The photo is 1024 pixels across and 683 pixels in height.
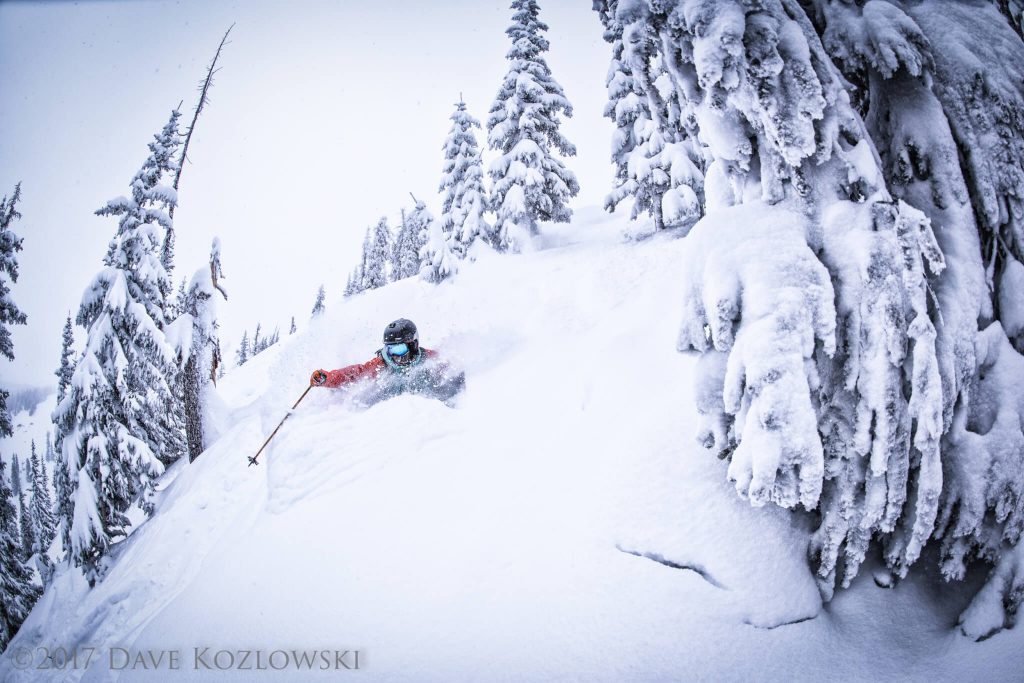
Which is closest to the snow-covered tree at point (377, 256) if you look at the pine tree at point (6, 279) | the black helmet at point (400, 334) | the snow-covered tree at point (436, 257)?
the snow-covered tree at point (436, 257)

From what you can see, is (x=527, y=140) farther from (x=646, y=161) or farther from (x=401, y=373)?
(x=401, y=373)

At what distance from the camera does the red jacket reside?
288 inches

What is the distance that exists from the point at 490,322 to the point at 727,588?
827 cm

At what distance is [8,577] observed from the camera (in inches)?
527

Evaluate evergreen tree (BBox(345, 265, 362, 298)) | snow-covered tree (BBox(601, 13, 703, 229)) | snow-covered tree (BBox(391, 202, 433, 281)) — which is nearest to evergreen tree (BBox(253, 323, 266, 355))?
evergreen tree (BBox(345, 265, 362, 298))

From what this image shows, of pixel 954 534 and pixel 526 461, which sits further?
pixel 526 461

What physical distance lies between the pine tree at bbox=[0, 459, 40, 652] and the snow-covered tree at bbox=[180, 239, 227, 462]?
7.18 meters

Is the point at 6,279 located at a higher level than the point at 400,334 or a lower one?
lower

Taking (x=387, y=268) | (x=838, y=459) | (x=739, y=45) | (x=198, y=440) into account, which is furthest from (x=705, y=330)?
(x=387, y=268)

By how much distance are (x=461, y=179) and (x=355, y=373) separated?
1940cm

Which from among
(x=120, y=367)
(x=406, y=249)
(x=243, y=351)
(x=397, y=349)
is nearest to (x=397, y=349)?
(x=397, y=349)

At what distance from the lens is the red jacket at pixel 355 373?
7320 millimetres

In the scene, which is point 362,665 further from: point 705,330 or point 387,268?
point 387,268

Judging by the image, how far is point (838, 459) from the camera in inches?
129
